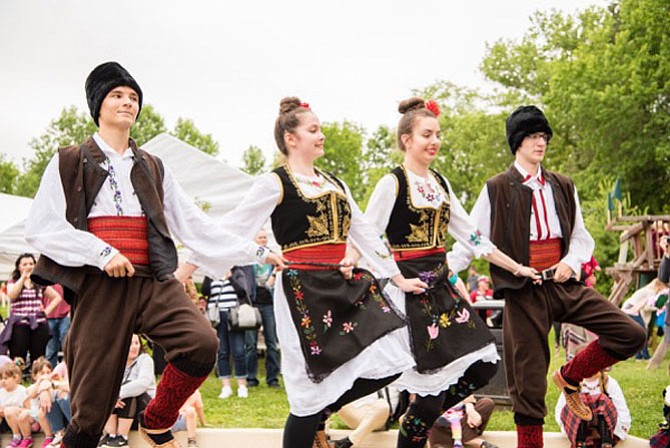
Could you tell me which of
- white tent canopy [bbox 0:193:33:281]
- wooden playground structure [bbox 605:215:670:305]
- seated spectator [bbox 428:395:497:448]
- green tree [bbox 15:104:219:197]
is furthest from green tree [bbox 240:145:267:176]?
seated spectator [bbox 428:395:497:448]

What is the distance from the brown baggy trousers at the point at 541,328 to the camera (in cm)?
467

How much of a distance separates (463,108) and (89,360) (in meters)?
38.9

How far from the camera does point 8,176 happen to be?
54906 millimetres

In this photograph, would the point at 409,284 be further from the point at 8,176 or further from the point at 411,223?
the point at 8,176

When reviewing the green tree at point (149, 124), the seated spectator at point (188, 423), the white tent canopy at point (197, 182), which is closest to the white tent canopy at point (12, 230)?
the white tent canopy at point (197, 182)

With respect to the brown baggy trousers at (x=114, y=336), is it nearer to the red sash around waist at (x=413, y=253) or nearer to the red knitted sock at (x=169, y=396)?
the red knitted sock at (x=169, y=396)

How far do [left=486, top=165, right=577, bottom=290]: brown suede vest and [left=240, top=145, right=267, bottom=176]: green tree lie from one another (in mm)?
52690

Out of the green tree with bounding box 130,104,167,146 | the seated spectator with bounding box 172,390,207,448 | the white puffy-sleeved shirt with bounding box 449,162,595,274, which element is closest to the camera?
the white puffy-sleeved shirt with bounding box 449,162,595,274

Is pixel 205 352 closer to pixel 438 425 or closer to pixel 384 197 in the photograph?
pixel 384 197

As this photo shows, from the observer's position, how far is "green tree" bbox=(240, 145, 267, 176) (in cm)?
5750

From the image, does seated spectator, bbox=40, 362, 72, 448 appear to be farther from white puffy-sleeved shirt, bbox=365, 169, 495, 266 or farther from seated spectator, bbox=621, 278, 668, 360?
seated spectator, bbox=621, 278, 668, 360

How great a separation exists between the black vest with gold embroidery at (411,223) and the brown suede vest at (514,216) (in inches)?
13.8

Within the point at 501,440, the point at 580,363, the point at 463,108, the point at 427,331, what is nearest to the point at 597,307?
the point at 580,363

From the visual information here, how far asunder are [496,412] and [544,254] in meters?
2.84
